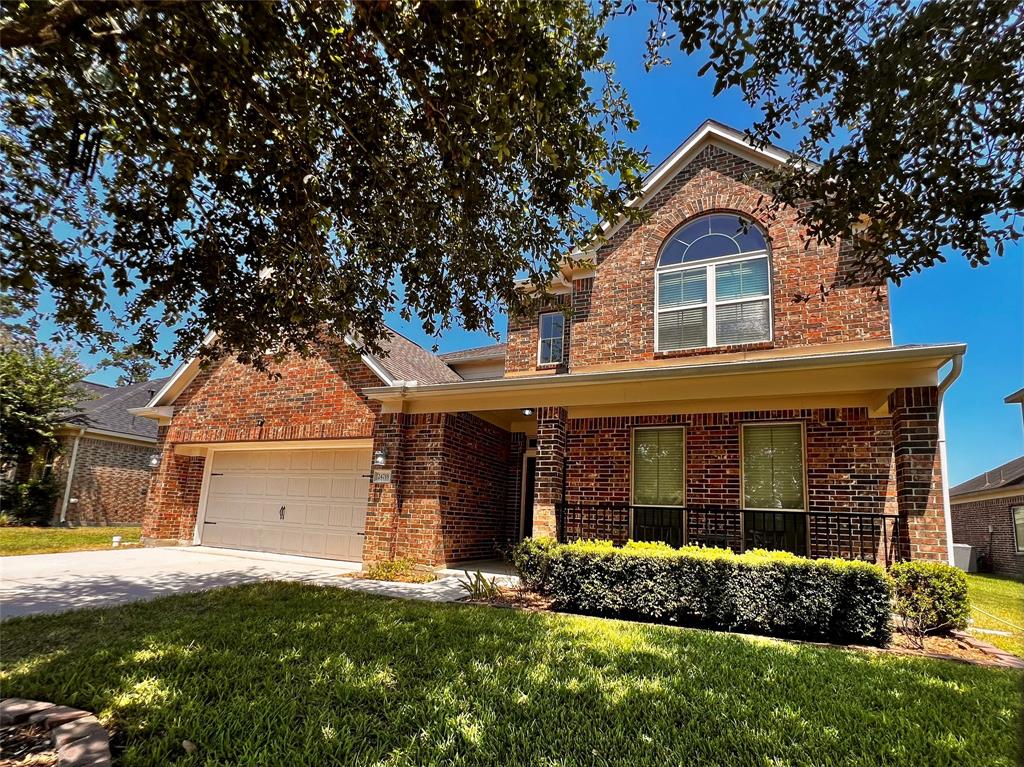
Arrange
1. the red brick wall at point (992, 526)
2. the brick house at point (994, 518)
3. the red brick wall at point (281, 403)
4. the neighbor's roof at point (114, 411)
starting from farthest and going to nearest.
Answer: the neighbor's roof at point (114, 411) < the red brick wall at point (992, 526) < the brick house at point (994, 518) < the red brick wall at point (281, 403)

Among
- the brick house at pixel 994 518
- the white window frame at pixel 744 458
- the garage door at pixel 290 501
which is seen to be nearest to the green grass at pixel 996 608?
the brick house at pixel 994 518

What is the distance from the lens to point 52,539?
505 inches

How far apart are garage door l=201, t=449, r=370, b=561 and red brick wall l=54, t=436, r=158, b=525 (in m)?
5.30

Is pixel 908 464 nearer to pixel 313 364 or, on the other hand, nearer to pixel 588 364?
pixel 588 364

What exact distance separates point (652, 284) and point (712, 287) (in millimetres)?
1090

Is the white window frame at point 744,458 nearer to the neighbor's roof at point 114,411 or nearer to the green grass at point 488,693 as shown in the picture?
the green grass at point 488,693

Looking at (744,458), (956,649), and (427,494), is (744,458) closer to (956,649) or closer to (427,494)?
(956,649)

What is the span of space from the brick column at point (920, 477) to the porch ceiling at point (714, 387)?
280 mm

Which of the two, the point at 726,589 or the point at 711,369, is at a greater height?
the point at 711,369

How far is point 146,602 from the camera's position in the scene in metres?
6.35

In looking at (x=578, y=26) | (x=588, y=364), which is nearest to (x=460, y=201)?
(x=578, y=26)

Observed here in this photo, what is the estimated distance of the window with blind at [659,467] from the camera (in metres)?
9.26

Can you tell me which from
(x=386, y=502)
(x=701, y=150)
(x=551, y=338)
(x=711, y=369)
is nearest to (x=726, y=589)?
(x=711, y=369)

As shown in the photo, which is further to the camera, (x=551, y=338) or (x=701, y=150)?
→ (x=551, y=338)
